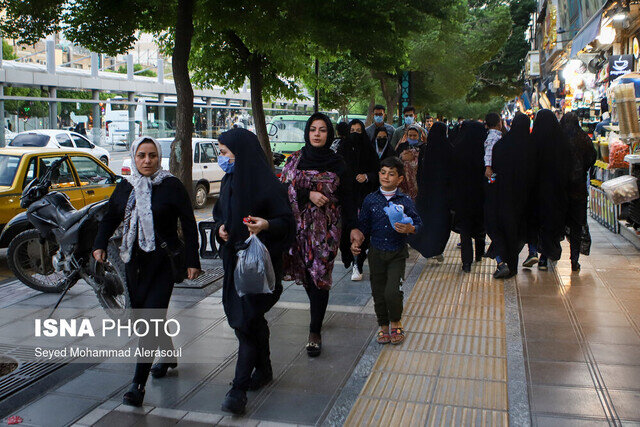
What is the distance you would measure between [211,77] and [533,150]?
284 inches

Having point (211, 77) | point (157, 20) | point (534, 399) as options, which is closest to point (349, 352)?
point (534, 399)

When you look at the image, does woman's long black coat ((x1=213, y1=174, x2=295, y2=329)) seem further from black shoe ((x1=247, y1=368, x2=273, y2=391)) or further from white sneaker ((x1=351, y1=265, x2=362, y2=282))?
white sneaker ((x1=351, y1=265, x2=362, y2=282))

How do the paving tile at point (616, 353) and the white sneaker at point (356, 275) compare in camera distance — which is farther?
the white sneaker at point (356, 275)

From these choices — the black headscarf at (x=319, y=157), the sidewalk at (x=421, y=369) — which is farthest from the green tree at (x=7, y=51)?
the black headscarf at (x=319, y=157)

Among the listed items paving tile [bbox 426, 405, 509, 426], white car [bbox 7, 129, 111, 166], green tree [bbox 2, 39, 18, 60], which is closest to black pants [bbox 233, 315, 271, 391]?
paving tile [bbox 426, 405, 509, 426]

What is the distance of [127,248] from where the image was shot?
4270mm

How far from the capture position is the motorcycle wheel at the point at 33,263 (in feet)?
23.5

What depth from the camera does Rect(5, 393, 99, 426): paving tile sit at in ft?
13.1

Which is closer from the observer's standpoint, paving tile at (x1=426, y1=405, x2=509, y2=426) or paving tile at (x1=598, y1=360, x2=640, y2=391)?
paving tile at (x1=426, y1=405, x2=509, y2=426)

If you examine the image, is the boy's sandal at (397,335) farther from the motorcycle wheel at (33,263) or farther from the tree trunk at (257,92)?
the tree trunk at (257,92)

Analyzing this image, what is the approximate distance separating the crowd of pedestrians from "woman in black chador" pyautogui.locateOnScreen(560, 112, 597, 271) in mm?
13

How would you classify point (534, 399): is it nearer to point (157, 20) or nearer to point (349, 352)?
point (349, 352)

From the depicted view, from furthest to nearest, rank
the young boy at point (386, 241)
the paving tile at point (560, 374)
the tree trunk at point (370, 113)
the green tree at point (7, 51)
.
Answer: the green tree at point (7, 51) → the tree trunk at point (370, 113) → the young boy at point (386, 241) → the paving tile at point (560, 374)

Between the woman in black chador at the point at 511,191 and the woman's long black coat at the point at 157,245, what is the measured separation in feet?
13.7
